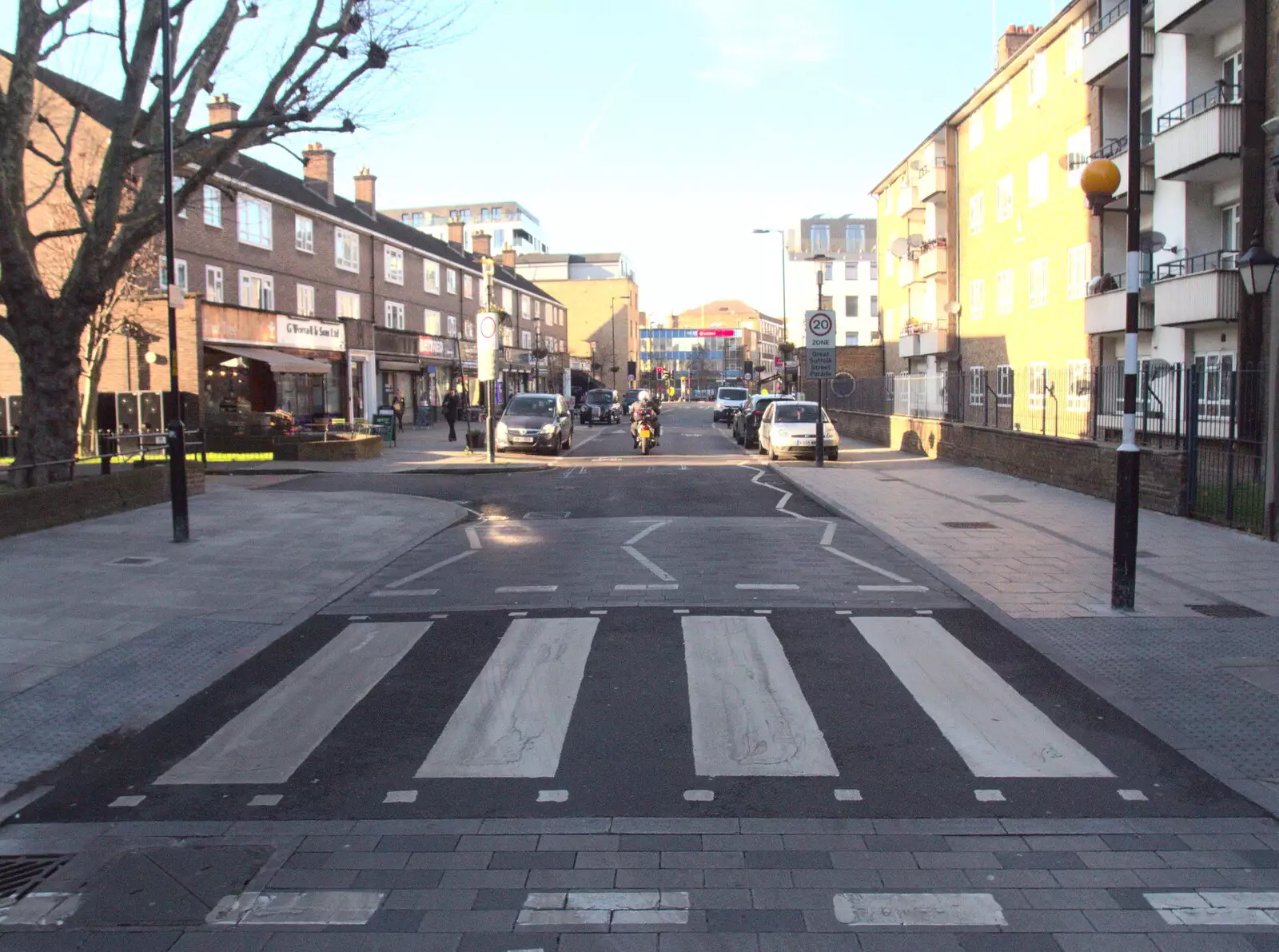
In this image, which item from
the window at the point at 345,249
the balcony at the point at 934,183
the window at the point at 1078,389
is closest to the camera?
the window at the point at 1078,389

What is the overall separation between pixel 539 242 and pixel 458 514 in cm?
10353

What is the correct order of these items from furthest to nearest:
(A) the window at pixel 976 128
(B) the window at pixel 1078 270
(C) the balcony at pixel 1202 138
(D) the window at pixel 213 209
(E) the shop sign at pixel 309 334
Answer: (A) the window at pixel 976 128 → (E) the shop sign at pixel 309 334 → (D) the window at pixel 213 209 → (B) the window at pixel 1078 270 → (C) the balcony at pixel 1202 138

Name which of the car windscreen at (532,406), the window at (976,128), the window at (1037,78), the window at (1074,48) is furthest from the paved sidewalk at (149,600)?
the window at (976,128)

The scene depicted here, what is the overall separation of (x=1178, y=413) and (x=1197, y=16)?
1135 cm

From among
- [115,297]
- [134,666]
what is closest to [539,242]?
[115,297]

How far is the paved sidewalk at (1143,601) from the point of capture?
6008 mm

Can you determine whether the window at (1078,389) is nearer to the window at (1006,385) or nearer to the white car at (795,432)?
the window at (1006,385)

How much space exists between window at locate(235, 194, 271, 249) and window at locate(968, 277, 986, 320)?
25.3m

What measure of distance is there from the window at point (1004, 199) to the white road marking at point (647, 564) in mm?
27462

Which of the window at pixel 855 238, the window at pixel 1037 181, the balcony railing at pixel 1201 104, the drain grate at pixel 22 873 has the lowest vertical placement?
the drain grate at pixel 22 873

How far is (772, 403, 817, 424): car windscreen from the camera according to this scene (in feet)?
87.6

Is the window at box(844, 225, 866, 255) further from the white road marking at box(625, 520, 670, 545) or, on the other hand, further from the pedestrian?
the white road marking at box(625, 520, 670, 545)

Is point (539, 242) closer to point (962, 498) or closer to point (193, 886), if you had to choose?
point (962, 498)

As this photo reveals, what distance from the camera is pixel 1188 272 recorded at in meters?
22.8
